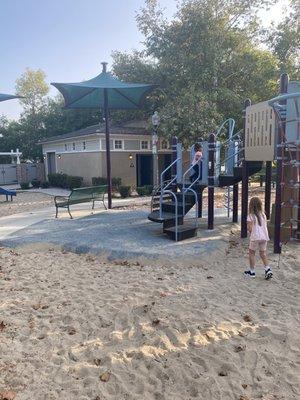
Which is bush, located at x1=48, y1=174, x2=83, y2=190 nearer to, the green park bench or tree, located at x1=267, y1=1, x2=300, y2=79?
the green park bench

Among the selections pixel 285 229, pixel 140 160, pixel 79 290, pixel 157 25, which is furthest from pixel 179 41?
pixel 79 290

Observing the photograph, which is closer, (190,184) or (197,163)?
(197,163)

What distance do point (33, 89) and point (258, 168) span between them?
49.4 m

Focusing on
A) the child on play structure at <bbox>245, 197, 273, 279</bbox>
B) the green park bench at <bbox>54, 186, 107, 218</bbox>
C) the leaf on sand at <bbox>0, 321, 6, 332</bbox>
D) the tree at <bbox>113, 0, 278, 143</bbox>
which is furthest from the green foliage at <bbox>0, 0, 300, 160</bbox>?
the leaf on sand at <bbox>0, 321, 6, 332</bbox>

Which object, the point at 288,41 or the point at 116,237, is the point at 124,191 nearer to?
the point at 116,237

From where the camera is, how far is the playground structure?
6668mm

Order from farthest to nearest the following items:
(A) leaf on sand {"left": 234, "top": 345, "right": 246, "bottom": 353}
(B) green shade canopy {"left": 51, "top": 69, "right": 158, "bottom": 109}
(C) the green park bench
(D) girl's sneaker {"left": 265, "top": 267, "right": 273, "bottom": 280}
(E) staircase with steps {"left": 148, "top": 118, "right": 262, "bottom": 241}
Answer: (B) green shade canopy {"left": 51, "top": 69, "right": 158, "bottom": 109}
(C) the green park bench
(E) staircase with steps {"left": 148, "top": 118, "right": 262, "bottom": 241}
(D) girl's sneaker {"left": 265, "top": 267, "right": 273, "bottom": 280}
(A) leaf on sand {"left": 234, "top": 345, "right": 246, "bottom": 353}

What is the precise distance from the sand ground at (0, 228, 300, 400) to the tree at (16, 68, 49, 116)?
49.8 metres

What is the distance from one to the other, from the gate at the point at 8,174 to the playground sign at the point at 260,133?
26.8 m

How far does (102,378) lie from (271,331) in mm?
1888

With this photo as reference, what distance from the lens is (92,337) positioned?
385 centimetres

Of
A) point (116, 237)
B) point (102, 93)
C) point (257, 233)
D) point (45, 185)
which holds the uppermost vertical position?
point (102, 93)

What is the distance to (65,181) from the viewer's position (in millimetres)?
24438

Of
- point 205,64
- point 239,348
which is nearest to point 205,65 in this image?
point 205,64
